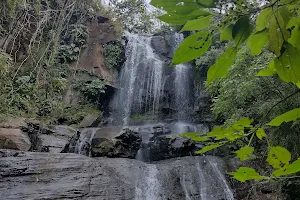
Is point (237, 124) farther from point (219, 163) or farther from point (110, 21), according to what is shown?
point (110, 21)

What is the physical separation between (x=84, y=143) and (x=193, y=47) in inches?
350

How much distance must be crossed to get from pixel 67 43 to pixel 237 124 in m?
14.9

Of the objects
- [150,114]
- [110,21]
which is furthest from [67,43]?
[150,114]

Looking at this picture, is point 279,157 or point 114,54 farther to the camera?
point 114,54

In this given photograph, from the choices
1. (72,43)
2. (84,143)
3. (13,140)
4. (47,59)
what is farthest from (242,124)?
(72,43)

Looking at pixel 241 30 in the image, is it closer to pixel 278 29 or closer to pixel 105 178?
pixel 278 29

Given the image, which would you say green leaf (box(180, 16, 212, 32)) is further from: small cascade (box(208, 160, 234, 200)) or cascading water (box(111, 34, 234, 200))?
cascading water (box(111, 34, 234, 200))

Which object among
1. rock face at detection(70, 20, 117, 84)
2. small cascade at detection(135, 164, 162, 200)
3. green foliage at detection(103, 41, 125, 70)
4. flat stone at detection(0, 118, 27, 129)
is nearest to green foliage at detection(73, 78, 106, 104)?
rock face at detection(70, 20, 117, 84)

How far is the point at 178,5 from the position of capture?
0.47 meters

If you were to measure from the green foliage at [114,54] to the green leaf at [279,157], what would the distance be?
1423cm

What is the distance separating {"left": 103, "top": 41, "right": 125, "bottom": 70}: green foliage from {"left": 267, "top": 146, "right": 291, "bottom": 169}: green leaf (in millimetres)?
14232

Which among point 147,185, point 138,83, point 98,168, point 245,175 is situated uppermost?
point 138,83

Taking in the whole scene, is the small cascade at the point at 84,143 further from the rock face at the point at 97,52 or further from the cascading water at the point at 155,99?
the rock face at the point at 97,52

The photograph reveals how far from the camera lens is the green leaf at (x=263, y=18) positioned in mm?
475
